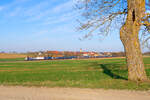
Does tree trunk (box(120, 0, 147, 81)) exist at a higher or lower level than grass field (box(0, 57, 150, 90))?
higher

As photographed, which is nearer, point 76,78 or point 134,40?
point 134,40

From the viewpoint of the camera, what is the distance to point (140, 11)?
1156 centimetres

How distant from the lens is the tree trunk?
11.6 meters

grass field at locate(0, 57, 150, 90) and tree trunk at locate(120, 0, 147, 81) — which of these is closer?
grass field at locate(0, 57, 150, 90)

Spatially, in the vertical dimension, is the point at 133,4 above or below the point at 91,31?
above

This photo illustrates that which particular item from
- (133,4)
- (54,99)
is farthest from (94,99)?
(133,4)

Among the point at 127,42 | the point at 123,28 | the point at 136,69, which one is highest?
the point at 123,28

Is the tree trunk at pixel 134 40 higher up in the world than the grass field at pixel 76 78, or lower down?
higher up

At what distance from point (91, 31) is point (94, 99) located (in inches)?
270

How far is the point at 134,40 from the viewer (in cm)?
1177

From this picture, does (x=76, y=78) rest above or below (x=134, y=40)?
below

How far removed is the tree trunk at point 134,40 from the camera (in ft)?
38.1

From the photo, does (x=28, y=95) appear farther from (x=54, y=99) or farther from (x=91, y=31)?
(x=91, y=31)

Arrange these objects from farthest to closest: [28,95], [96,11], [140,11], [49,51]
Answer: [49,51]
[96,11]
[140,11]
[28,95]
